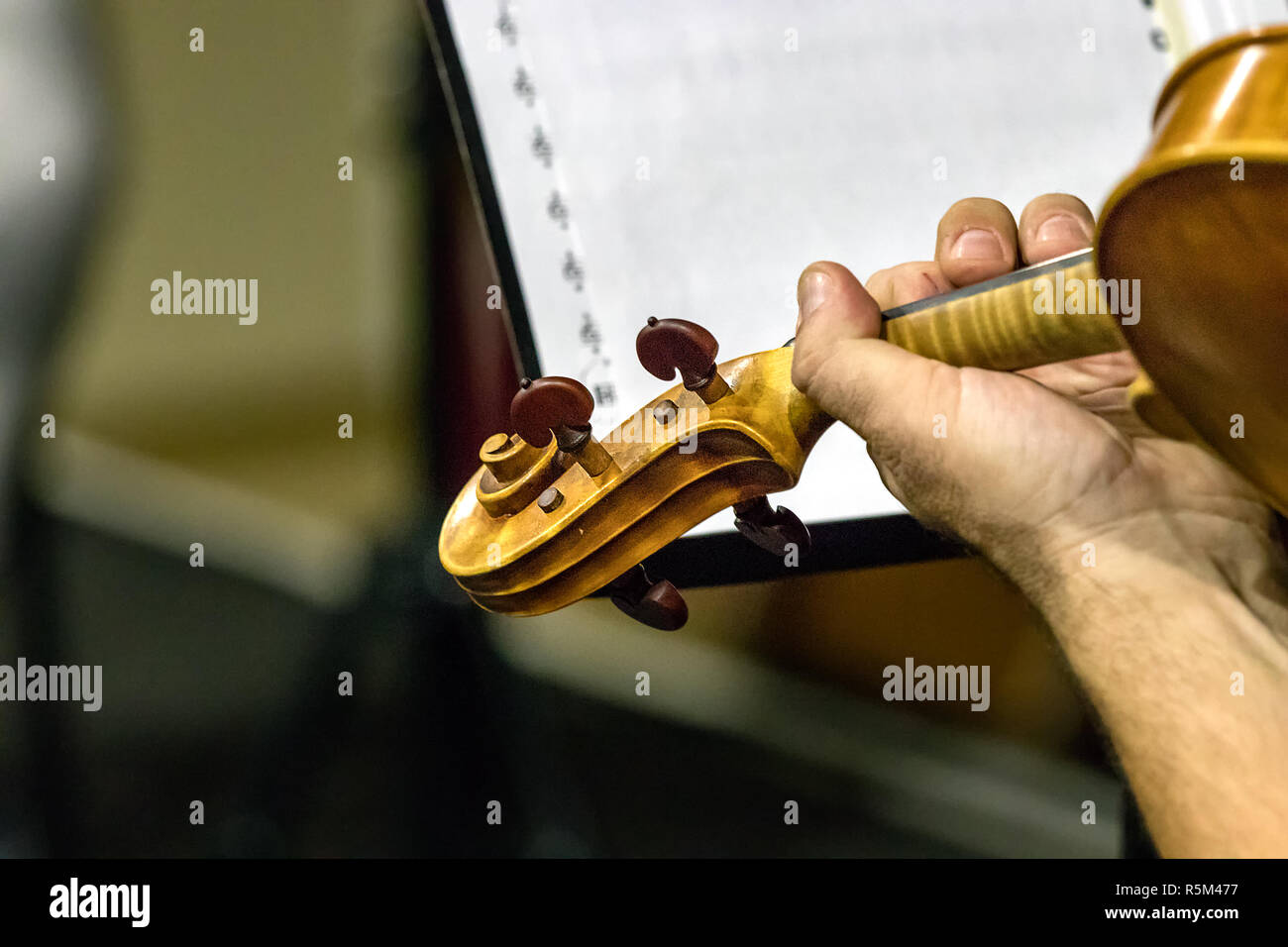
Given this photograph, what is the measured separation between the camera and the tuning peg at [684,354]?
1.57 feet

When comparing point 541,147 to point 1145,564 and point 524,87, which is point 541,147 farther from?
point 1145,564

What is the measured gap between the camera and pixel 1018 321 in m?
0.43

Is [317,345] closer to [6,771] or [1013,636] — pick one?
[6,771]

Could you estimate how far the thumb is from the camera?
1.49ft

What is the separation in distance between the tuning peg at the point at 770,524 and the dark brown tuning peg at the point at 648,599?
2.2 inches

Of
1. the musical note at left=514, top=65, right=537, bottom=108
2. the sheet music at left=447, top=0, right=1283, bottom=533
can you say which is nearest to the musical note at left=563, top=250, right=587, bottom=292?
the sheet music at left=447, top=0, right=1283, bottom=533

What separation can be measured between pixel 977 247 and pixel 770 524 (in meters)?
0.20

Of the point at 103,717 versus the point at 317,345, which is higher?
the point at 317,345

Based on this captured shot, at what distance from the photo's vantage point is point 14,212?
47.5 inches

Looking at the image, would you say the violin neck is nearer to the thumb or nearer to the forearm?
the thumb

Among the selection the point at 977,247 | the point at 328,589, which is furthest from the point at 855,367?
the point at 328,589

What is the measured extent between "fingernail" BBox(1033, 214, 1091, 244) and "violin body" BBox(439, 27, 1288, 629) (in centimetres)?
14
